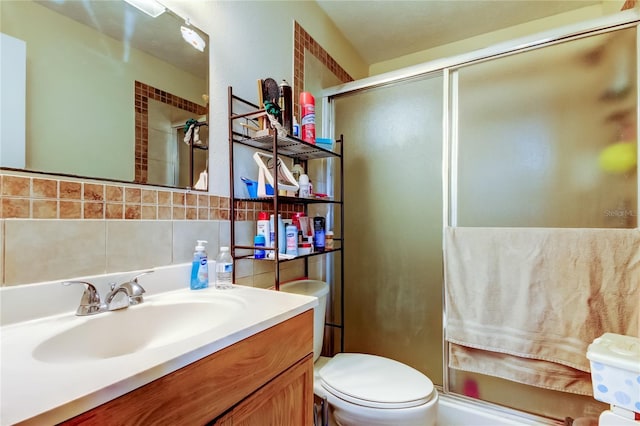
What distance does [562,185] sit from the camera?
131cm

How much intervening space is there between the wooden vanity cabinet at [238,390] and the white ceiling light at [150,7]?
3.29ft

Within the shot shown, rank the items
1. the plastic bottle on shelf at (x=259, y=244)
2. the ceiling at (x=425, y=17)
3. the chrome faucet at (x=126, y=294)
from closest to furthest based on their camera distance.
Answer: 1. the chrome faucet at (x=126, y=294)
2. the plastic bottle on shelf at (x=259, y=244)
3. the ceiling at (x=425, y=17)

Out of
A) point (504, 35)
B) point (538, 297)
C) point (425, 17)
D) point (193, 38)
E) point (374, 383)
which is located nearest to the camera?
point (193, 38)

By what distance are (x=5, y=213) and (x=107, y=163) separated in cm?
24

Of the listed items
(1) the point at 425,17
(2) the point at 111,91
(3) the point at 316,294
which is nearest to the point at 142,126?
(2) the point at 111,91

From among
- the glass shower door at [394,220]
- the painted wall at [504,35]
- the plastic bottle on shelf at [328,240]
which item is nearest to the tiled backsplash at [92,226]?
the plastic bottle on shelf at [328,240]

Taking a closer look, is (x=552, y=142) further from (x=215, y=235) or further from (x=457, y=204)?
(x=215, y=235)

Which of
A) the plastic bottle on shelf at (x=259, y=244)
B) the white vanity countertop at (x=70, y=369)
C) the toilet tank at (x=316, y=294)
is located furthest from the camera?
the toilet tank at (x=316, y=294)

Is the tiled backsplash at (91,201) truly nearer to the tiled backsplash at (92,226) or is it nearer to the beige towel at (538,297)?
the tiled backsplash at (92,226)

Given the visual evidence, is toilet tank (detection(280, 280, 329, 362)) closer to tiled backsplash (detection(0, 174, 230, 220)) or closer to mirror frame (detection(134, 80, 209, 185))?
tiled backsplash (detection(0, 174, 230, 220))

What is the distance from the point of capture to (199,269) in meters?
0.96

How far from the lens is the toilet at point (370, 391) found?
1.02m

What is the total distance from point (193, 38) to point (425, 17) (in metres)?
1.49

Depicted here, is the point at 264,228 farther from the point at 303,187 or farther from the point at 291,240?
the point at 303,187
